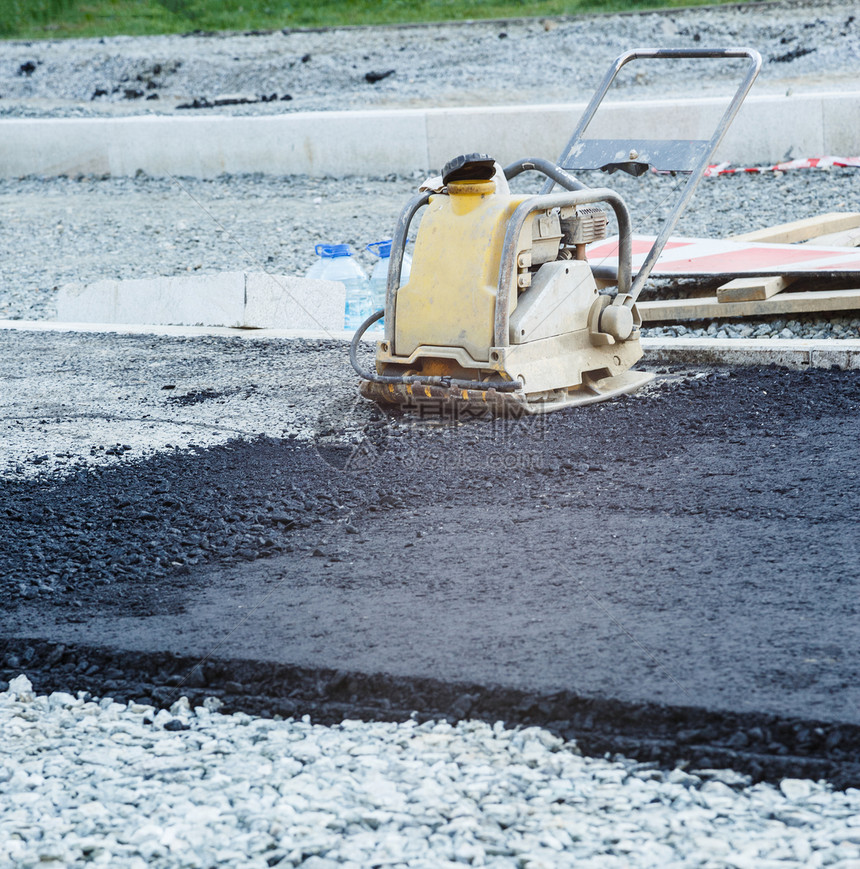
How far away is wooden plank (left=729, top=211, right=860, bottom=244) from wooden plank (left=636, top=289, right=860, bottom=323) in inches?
48.7

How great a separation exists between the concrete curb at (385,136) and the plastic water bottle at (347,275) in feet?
14.5

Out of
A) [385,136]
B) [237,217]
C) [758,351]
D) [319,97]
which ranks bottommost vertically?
[758,351]

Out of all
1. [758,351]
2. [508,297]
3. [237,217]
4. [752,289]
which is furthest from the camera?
[237,217]

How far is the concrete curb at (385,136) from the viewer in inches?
432

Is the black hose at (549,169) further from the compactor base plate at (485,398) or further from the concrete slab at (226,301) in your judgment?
the concrete slab at (226,301)

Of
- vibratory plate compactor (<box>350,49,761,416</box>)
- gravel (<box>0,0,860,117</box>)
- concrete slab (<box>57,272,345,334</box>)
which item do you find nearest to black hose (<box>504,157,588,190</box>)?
vibratory plate compactor (<box>350,49,761,416</box>)

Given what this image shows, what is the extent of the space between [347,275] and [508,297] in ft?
10.7

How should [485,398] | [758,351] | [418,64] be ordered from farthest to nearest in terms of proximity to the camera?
[418,64] < [758,351] < [485,398]

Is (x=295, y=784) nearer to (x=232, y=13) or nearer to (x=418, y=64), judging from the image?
(x=418, y=64)

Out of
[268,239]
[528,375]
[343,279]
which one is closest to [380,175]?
[268,239]

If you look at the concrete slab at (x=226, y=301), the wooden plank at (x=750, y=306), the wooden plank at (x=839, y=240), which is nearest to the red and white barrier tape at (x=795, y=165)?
the wooden plank at (x=839, y=240)

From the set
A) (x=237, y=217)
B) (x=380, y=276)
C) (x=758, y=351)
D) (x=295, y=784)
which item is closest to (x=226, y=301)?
(x=380, y=276)

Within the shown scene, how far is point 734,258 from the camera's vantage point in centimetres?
651

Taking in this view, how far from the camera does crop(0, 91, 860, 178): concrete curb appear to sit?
1098 centimetres
